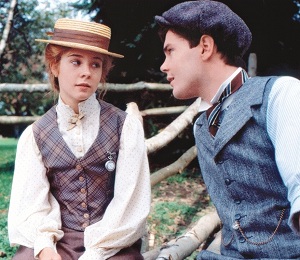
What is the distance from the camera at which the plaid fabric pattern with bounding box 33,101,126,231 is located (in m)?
2.36

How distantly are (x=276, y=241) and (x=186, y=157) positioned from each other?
3992mm

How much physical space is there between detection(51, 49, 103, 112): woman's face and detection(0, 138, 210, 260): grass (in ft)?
5.85

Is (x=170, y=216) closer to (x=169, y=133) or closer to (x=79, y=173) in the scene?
(x=169, y=133)

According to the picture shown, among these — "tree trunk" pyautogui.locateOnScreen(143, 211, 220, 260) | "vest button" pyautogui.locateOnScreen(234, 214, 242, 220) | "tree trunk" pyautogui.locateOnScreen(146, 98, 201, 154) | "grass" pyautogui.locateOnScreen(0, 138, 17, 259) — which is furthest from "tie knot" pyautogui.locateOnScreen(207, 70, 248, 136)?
"grass" pyautogui.locateOnScreen(0, 138, 17, 259)

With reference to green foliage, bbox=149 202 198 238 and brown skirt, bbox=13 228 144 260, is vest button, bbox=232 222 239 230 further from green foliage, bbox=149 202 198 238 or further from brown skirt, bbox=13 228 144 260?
green foliage, bbox=149 202 198 238

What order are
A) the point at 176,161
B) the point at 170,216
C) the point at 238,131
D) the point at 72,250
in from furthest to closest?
the point at 176,161 < the point at 170,216 < the point at 72,250 < the point at 238,131

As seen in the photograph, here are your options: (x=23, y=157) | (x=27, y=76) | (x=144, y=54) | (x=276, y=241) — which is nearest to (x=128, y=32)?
(x=144, y=54)

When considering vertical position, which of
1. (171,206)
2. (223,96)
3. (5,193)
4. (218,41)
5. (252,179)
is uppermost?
(218,41)

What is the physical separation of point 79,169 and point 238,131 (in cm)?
91

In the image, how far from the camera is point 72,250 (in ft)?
7.52

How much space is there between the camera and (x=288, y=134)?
1.57m


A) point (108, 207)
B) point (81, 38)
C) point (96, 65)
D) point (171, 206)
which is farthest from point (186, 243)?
point (171, 206)

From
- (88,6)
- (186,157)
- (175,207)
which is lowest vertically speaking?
(175,207)

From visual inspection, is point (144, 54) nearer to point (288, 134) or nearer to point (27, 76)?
point (288, 134)
